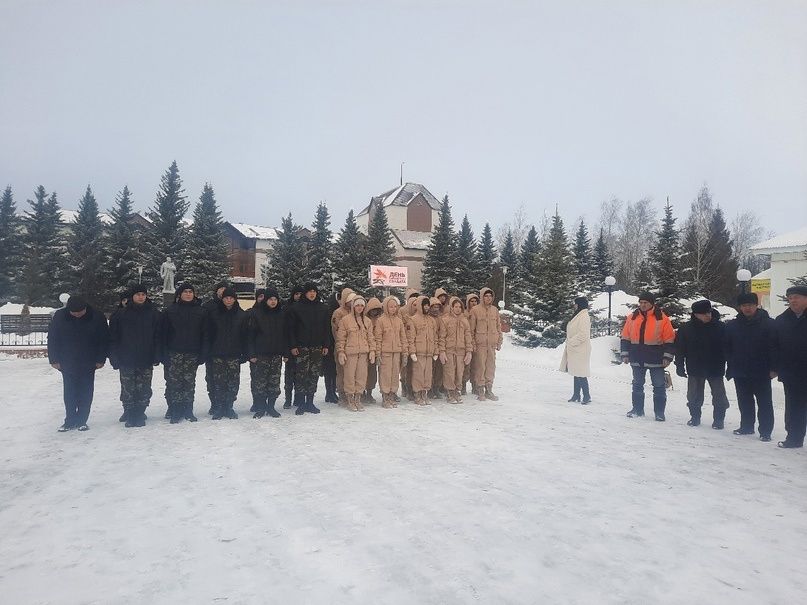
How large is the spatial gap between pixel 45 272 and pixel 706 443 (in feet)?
156

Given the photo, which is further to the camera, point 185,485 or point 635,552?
point 185,485

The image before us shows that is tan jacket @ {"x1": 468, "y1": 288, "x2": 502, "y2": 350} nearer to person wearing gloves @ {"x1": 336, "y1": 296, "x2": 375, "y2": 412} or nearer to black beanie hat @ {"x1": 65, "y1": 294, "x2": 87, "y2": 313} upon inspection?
person wearing gloves @ {"x1": 336, "y1": 296, "x2": 375, "y2": 412}

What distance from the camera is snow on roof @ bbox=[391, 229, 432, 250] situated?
54.6m

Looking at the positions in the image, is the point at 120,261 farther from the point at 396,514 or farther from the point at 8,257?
the point at 396,514

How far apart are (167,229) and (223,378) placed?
3472 cm

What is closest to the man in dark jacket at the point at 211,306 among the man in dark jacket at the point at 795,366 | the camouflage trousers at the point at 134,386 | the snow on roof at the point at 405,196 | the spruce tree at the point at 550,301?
the camouflage trousers at the point at 134,386

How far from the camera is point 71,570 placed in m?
3.25

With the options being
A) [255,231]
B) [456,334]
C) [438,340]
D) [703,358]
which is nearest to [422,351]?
[438,340]

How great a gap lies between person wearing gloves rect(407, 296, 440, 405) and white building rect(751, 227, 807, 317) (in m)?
15.3

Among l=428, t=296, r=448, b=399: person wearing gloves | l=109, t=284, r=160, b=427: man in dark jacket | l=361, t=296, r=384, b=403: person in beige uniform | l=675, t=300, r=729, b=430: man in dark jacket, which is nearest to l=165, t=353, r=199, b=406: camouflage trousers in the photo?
l=109, t=284, r=160, b=427: man in dark jacket

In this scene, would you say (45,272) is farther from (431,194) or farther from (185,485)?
(185,485)

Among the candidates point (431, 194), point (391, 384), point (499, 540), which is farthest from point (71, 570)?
point (431, 194)

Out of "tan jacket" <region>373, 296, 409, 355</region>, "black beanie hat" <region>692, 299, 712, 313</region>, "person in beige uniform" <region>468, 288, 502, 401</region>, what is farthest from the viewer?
"person in beige uniform" <region>468, 288, 502, 401</region>

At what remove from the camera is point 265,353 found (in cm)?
810
